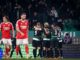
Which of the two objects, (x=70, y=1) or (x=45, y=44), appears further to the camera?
(x=70, y=1)

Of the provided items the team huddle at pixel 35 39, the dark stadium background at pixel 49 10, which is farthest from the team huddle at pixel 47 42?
the dark stadium background at pixel 49 10

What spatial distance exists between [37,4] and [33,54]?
3.81m

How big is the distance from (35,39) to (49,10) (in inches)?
99.8

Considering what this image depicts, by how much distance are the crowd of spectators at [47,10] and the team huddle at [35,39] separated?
117 centimetres

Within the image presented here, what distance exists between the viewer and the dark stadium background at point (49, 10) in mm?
18950

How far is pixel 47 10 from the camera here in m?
20.4

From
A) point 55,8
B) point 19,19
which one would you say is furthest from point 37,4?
point 19,19

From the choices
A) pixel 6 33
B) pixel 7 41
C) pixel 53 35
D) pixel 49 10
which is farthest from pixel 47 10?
pixel 7 41

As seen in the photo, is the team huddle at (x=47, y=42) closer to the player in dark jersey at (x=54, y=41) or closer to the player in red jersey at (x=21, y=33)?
the player in dark jersey at (x=54, y=41)

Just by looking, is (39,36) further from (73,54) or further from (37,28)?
(73,54)

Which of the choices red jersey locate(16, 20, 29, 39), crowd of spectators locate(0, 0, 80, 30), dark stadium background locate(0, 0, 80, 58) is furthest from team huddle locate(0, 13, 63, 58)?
crowd of spectators locate(0, 0, 80, 30)

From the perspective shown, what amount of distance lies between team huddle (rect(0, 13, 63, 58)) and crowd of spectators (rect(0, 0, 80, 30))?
117cm

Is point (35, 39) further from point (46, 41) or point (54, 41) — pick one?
point (54, 41)

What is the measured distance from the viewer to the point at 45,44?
60.6 feet
